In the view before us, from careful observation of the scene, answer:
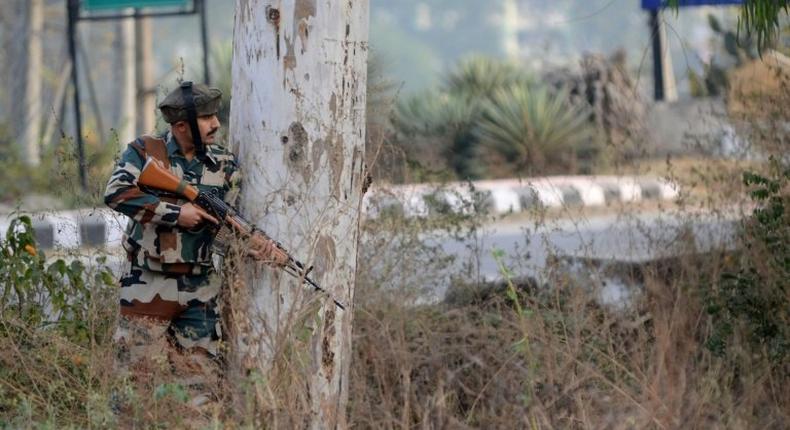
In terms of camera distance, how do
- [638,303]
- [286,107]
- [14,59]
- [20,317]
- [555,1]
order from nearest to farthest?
1. [286,107]
2. [20,317]
3. [638,303]
4. [14,59]
5. [555,1]

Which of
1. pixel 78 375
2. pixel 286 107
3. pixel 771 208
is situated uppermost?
pixel 286 107

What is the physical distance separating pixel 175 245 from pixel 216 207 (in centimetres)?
26

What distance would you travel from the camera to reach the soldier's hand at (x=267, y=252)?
5.09m

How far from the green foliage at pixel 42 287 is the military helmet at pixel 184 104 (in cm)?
90

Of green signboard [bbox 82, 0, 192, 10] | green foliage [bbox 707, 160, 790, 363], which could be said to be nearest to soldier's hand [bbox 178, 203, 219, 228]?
green foliage [bbox 707, 160, 790, 363]

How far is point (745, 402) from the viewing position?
17.2ft

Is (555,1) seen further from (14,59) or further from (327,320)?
(327,320)

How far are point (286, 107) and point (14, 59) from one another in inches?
684

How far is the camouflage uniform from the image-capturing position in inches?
208

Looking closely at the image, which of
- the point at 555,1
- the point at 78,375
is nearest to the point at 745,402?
the point at 78,375

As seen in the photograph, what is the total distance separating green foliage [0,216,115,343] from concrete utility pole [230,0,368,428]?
1.00 m

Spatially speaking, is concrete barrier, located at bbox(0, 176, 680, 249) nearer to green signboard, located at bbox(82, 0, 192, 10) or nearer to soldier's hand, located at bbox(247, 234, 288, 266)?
soldier's hand, located at bbox(247, 234, 288, 266)

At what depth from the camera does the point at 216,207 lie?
17.0ft

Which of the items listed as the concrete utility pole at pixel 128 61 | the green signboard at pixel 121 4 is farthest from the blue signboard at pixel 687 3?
the concrete utility pole at pixel 128 61
